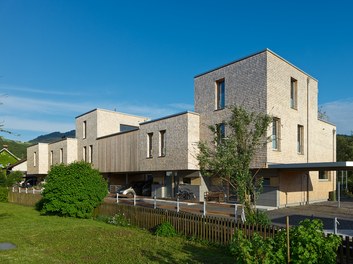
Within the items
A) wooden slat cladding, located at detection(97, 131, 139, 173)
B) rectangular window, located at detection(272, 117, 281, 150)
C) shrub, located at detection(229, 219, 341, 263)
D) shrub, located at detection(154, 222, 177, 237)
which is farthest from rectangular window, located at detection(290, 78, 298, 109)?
shrub, located at detection(229, 219, 341, 263)

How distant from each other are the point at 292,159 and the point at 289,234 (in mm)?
18654

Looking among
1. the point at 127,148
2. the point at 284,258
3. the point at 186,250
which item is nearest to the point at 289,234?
the point at 284,258

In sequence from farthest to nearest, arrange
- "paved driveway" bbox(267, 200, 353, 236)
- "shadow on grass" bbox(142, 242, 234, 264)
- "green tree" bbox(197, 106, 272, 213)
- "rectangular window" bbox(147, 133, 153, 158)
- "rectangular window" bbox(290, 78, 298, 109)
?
"rectangular window" bbox(147, 133, 153, 158)
"rectangular window" bbox(290, 78, 298, 109)
"paved driveway" bbox(267, 200, 353, 236)
"green tree" bbox(197, 106, 272, 213)
"shadow on grass" bbox(142, 242, 234, 264)

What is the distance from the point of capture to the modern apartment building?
21.4 m

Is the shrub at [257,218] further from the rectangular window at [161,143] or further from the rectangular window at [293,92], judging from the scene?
the rectangular window at [161,143]

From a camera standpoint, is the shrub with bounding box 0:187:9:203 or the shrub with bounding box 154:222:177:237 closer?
the shrub with bounding box 154:222:177:237

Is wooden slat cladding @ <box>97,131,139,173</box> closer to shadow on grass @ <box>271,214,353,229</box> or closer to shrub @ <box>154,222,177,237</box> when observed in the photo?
shadow on grass @ <box>271,214,353,229</box>

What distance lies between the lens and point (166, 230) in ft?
40.0

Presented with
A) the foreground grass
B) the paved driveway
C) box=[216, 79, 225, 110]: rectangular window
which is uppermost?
box=[216, 79, 225, 110]: rectangular window

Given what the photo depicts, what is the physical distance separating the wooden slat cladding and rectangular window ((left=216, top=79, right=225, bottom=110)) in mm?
9903

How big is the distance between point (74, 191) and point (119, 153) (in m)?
16.7

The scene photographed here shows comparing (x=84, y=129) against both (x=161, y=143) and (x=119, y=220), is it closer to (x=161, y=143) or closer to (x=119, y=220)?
(x=161, y=143)

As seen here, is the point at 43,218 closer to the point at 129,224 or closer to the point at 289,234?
the point at 129,224

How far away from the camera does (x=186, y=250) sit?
394 inches
